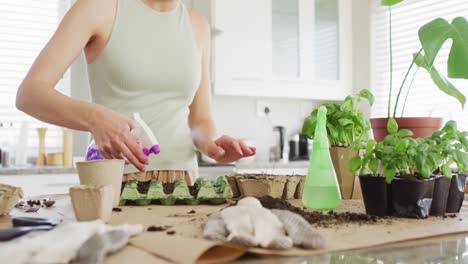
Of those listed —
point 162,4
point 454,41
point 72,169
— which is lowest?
point 72,169

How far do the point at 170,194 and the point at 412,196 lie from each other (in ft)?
1.61

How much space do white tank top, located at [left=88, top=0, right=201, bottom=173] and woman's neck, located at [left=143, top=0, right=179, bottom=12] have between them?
2 cm

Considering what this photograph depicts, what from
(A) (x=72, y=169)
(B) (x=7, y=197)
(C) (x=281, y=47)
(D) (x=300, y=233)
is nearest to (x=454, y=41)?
(D) (x=300, y=233)

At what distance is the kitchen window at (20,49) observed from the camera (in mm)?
3002

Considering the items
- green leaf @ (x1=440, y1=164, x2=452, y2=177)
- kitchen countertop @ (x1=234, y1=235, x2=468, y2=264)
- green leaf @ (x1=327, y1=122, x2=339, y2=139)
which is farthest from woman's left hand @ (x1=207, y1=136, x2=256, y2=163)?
kitchen countertop @ (x1=234, y1=235, x2=468, y2=264)

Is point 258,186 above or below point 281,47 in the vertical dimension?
below

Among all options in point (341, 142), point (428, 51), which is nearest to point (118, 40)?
point (341, 142)

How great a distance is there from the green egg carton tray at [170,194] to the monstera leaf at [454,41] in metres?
0.54

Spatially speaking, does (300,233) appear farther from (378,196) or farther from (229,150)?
(229,150)

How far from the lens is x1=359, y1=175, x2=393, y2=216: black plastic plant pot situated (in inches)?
34.8

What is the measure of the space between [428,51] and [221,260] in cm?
73

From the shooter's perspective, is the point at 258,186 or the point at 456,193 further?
the point at 258,186

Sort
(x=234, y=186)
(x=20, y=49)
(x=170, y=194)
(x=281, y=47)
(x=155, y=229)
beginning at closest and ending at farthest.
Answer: (x=155, y=229) < (x=170, y=194) < (x=234, y=186) < (x=20, y=49) < (x=281, y=47)

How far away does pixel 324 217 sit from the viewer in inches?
32.6
